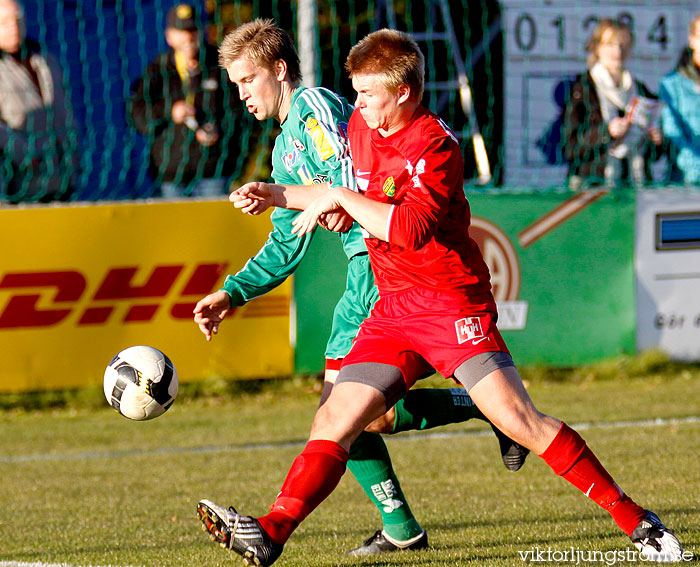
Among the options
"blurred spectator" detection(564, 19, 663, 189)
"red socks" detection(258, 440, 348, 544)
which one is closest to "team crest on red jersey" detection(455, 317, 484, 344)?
"red socks" detection(258, 440, 348, 544)

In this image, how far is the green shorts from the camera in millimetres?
4887

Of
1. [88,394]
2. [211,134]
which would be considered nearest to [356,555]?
[88,394]

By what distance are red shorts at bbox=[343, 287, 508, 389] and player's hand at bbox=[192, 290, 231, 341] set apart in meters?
0.76

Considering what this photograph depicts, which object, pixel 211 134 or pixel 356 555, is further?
pixel 211 134

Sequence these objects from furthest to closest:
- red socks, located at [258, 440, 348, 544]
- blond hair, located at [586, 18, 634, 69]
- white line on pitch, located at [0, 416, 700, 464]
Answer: blond hair, located at [586, 18, 634, 69] < white line on pitch, located at [0, 416, 700, 464] < red socks, located at [258, 440, 348, 544]

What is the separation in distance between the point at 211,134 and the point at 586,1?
4617 millimetres

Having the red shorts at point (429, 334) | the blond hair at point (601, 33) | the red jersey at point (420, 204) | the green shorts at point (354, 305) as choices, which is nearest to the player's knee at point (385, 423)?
the green shorts at point (354, 305)

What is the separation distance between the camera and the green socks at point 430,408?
4.88 meters

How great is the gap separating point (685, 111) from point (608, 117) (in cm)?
68

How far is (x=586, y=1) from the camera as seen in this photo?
1196 centimetres

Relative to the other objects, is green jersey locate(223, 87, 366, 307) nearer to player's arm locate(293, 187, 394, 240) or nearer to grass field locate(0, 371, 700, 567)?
player's arm locate(293, 187, 394, 240)

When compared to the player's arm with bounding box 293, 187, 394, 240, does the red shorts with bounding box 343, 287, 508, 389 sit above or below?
below

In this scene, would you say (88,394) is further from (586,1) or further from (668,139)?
(586,1)

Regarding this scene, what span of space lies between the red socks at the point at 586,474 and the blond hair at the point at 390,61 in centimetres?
138
